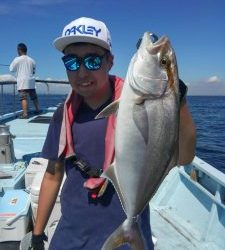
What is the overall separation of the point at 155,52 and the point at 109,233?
1199 mm

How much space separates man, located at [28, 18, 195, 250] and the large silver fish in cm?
29

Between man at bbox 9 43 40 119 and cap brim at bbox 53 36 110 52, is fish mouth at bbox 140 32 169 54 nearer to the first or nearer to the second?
cap brim at bbox 53 36 110 52

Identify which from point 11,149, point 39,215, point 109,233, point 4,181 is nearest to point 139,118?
point 109,233

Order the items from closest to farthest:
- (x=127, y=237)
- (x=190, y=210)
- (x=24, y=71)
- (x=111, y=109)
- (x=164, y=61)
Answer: (x=164, y=61), (x=111, y=109), (x=127, y=237), (x=190, y=210), (x=24, y=71)

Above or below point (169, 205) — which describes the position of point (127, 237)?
above

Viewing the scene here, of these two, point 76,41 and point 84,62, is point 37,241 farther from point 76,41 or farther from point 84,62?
point 76,41

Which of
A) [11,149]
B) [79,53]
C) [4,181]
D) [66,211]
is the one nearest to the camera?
[79,53]

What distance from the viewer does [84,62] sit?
225 centimetres

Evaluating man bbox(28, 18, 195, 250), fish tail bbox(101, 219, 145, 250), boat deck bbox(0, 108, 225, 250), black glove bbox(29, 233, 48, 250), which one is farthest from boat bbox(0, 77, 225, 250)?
fish tail bbox(101, 219, 145, 250)

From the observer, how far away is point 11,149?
5727mm

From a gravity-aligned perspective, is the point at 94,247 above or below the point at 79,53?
below

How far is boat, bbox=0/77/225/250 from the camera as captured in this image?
3.92 meters

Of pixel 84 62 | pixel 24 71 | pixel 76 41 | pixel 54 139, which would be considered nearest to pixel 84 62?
pixel 84 62

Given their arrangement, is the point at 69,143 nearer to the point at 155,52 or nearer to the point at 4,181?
the point at 155,52
